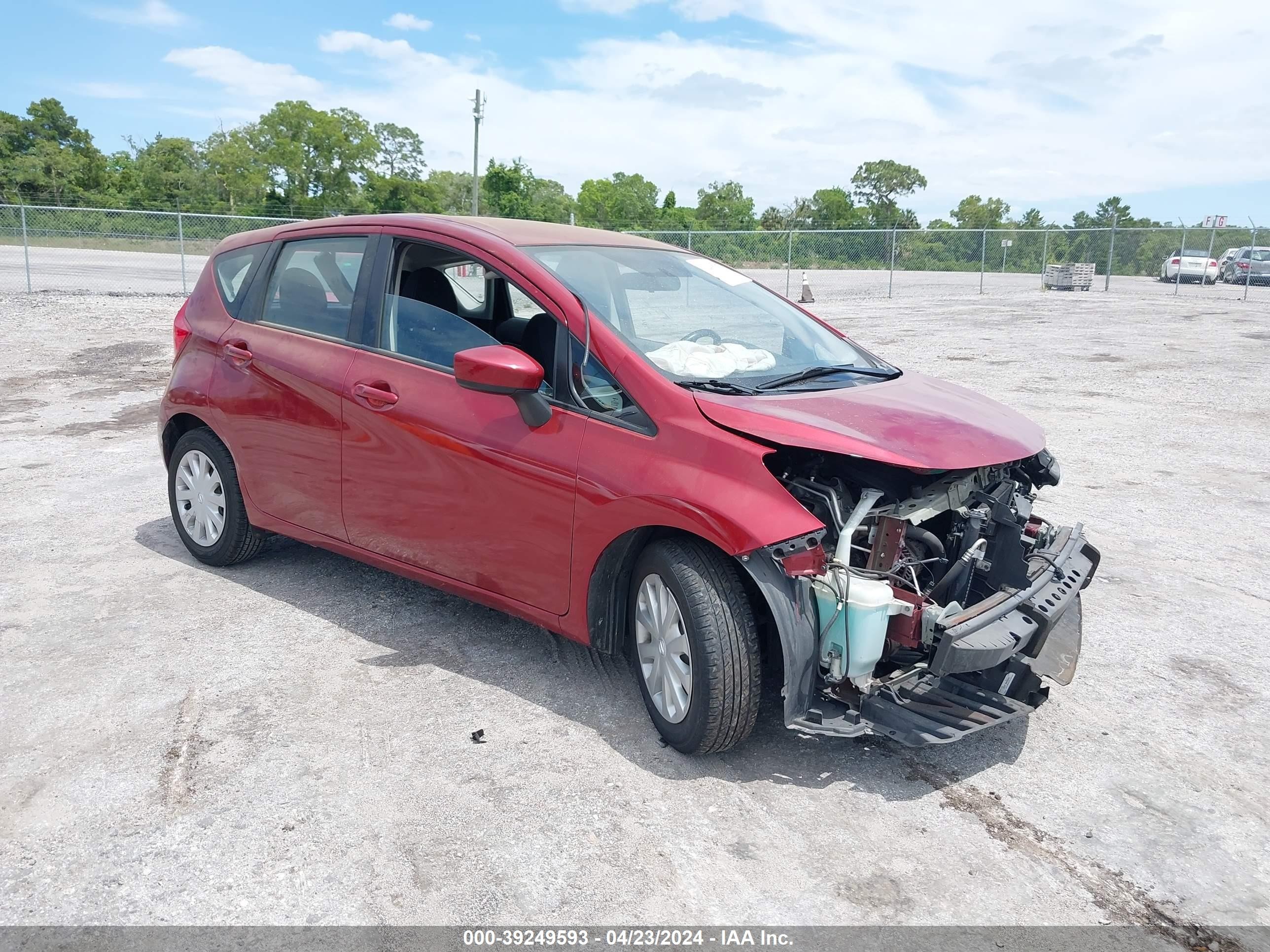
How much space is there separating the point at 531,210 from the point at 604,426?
59090 millimetres

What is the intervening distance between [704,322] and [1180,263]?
2574 cm

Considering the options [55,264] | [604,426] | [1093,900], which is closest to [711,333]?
[604,426]

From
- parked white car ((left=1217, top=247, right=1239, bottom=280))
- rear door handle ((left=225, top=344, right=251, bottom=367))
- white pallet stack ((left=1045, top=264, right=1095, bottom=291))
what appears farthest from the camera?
Answer: parked white car ((left=1217, top=247, right=1239, bottom=280))

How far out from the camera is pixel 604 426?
3646 mm

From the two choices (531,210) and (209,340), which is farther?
(531,210)

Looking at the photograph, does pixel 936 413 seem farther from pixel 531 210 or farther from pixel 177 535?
pixel 531 210

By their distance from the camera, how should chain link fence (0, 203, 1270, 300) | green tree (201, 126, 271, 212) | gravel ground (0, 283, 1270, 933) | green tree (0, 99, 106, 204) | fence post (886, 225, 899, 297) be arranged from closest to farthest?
1. gravel ground (0, 283, 1270, 933)
2. chain link fence (0, 203, 1270, 300)
3. fence post (886, 225, 899, 297)
4. green tree (0, 99, 106, 204)
5. green tree (201, 126, 271, 212)

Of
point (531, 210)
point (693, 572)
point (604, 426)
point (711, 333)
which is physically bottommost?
point (693, 572)

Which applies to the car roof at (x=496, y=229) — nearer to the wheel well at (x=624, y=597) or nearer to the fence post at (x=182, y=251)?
the wheel well at (x=624, y=597)

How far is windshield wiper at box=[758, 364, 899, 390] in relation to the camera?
3.87 meters

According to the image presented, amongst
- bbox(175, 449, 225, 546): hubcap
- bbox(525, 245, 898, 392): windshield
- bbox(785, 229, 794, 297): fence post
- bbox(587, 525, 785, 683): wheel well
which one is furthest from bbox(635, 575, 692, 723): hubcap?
bbox(785, 229, 794, 297): fence post

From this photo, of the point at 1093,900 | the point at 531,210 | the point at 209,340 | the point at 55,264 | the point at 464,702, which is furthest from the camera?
the point at 531,210

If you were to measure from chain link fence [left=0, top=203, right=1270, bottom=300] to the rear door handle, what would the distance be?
54.9ft

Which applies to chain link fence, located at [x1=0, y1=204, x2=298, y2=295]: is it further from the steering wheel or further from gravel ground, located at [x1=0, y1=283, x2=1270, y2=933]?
the steering wheel
